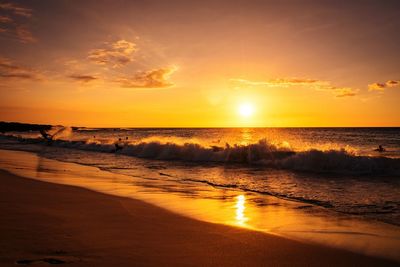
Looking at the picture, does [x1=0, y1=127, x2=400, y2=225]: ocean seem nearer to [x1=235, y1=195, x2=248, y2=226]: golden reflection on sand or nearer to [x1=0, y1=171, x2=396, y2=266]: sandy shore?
[x1=235, y1=195, x2=248, y2=226]: golden reflection on sand

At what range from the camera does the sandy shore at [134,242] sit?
445cm

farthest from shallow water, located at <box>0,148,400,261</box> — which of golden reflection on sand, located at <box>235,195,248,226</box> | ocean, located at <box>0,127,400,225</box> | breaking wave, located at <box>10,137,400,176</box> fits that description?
breaking wave, located at <box>10,137,400,176</box>

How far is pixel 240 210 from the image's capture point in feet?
28.3

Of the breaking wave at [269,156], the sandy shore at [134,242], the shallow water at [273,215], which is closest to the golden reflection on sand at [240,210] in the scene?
the shallow water at [273,215]

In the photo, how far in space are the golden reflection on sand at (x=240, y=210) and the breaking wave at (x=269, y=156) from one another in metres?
10.4

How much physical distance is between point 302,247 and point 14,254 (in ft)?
13.2

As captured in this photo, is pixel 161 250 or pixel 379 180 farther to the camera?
pixel 379 180

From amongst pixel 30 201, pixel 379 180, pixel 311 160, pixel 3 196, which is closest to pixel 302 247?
pixel 30 201

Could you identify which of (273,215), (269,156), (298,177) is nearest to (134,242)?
(273,215)

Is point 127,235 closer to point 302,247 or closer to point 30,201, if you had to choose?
point 302,247

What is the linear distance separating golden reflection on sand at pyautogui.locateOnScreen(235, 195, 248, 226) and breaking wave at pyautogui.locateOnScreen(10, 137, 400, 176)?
10.4 m

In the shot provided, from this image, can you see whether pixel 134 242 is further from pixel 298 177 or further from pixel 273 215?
pixel 298 177

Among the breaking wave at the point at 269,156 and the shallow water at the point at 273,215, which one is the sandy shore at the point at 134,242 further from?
the breaking wave at the point at 269,156

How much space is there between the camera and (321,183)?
14.3 metres
